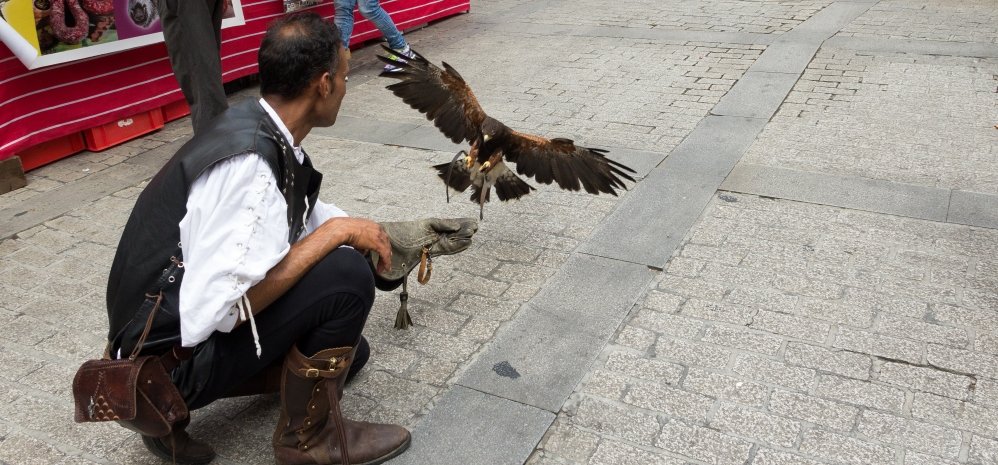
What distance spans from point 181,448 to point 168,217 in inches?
35.1

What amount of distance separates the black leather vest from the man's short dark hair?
0.10 meters

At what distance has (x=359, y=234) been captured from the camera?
8.23ft

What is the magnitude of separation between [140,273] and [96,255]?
2.40 metres

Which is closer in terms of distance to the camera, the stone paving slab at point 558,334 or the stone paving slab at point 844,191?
the stone paving slab at point 558,334

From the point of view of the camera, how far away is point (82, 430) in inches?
119

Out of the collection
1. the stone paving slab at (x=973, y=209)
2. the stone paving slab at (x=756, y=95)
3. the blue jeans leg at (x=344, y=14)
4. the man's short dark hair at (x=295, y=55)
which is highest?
the man's short dark hair at (x=295, y=55)

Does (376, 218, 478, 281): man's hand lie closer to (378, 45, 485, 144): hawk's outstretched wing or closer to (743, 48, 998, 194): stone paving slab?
(378, 45, 485, 144): hawk's outstretched wing

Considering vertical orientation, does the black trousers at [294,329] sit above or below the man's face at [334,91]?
below

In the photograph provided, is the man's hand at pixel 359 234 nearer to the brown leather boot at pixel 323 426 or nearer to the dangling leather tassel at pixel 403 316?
the brown leather boot at pixel 323 426

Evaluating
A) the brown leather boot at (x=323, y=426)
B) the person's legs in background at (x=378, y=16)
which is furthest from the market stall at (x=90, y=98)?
the brown leather boot at (x=323, y=426)

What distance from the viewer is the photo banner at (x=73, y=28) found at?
5422 millimetres

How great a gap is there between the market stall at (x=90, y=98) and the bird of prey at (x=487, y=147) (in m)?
2.94

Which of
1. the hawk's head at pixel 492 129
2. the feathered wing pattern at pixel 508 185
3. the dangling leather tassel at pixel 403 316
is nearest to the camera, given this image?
the dangling leather tassel at pixel 403 316

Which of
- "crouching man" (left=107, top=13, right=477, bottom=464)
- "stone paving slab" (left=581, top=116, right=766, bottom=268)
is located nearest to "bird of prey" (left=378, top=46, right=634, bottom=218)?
"stone paving slab" (left=581, top=116, right=766, bottom=268)
